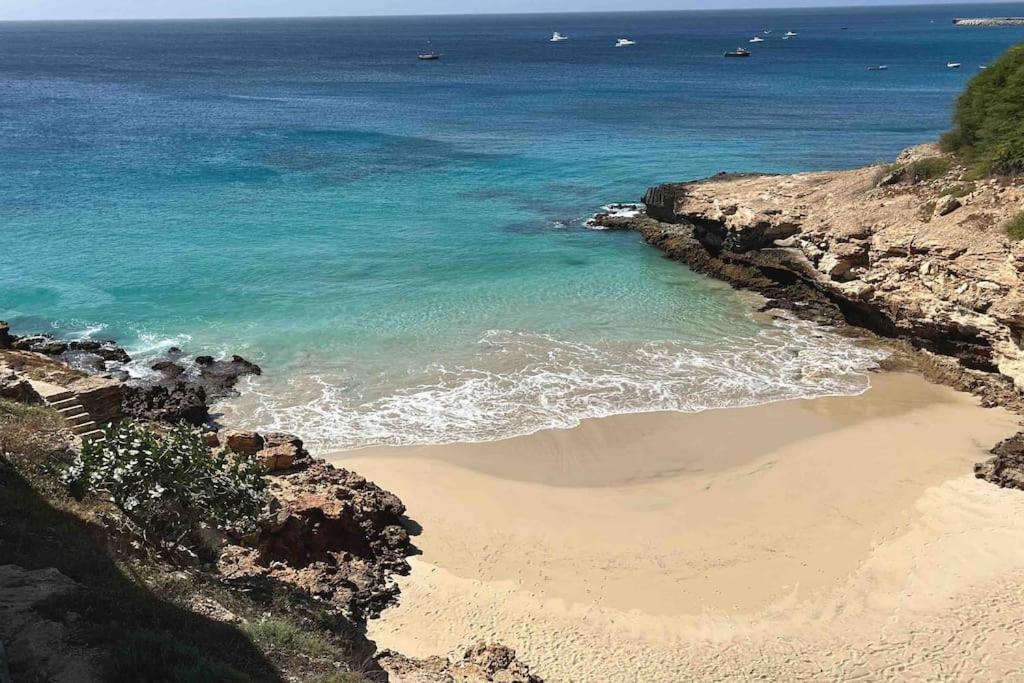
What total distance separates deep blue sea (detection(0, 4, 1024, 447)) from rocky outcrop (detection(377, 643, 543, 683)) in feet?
27.7

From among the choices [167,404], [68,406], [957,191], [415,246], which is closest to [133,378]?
[167,404]

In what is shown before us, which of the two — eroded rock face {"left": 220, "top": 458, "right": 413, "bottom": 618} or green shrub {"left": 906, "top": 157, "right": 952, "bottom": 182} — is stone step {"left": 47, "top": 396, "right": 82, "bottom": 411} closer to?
eroded rock face {"left": 220, "top": 458, "right": 413, "bottom": 618}

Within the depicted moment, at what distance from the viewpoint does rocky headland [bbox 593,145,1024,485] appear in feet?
71.1

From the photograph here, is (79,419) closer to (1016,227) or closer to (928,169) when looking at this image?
(1016,227)

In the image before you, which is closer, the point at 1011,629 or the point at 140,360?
the point at 1011,629

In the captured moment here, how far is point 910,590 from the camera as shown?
45.3 feet

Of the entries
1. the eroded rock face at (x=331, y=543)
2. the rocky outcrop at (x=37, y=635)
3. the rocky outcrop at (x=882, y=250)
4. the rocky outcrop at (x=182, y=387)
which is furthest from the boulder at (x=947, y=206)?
the rocky outcrop at (x=37, y=635)

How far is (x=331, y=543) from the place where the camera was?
14.4m

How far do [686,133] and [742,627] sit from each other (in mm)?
50205

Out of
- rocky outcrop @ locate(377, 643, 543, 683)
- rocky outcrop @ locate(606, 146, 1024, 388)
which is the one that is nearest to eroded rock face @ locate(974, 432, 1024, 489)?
rocky outcrop @ locate(606, 146, 1024, 388)

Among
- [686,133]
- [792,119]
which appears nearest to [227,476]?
[686,133]

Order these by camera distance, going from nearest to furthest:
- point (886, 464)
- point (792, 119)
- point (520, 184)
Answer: point (886, 464), point (520, 184), point (792, 119)

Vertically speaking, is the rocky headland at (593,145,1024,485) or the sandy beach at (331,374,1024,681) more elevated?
the rocky headland at (593,145,1024,485)

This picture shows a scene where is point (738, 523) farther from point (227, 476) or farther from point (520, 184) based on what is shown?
point (520, 184)
